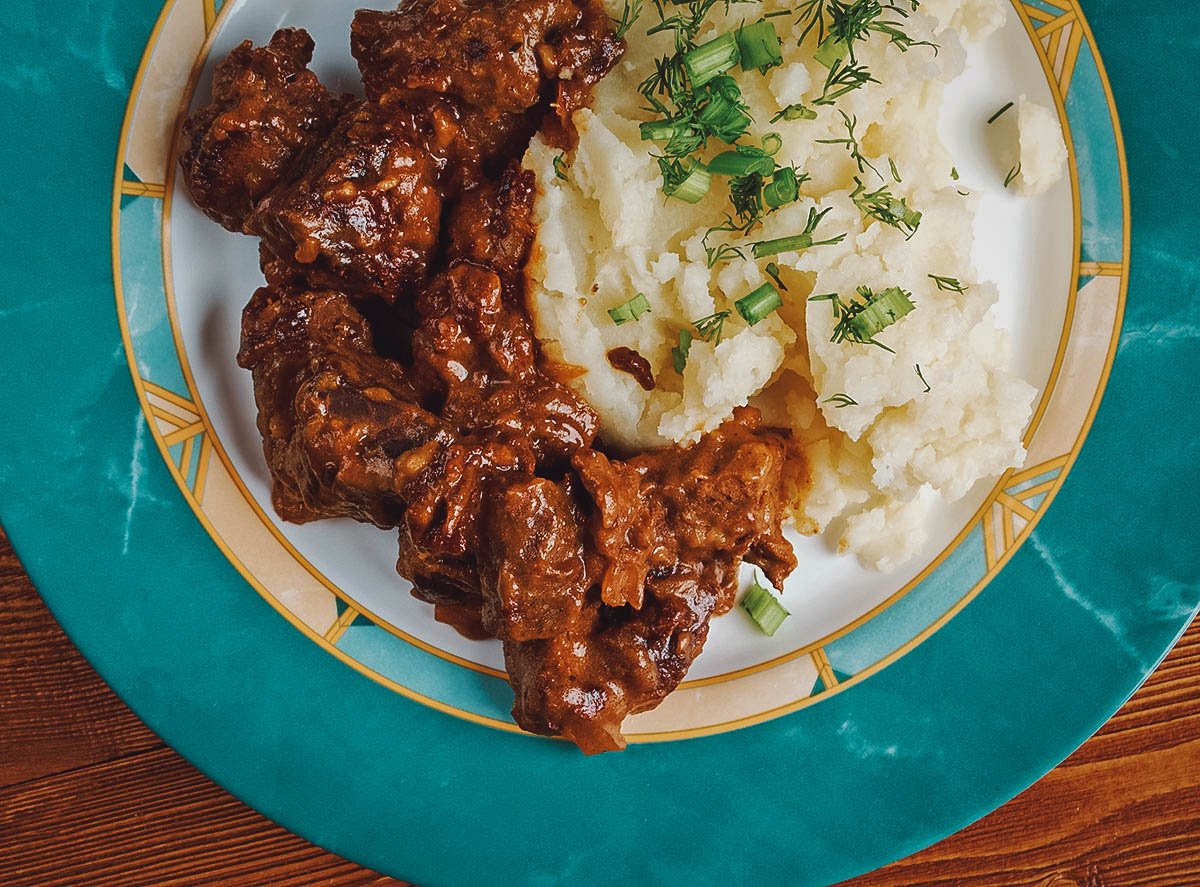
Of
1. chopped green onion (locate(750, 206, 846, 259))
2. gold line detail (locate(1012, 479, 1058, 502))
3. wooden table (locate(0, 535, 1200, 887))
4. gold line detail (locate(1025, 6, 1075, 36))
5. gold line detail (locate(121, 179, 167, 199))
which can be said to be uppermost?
gold line detail (locate(1025, 6, 1075, 36))

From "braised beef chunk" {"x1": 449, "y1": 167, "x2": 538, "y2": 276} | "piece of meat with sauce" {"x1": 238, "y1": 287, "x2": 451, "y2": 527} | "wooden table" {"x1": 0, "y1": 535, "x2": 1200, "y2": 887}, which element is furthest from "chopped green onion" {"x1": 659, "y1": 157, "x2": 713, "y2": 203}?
"wooden table" {"x1": 0, "y1": 535, "x2": 1200, "y2": 887}

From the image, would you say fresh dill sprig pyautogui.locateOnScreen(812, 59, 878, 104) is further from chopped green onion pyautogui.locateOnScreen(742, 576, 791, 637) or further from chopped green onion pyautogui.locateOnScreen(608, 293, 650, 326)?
chopped green onion pyautogui.locateOnScreen(742, 576, 791, 637)

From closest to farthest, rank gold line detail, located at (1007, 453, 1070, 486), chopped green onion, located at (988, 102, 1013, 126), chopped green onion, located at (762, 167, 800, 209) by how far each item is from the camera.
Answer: chopped green onion, located at (762, 167, 800, 209) < chopped green onion, located at (988, 102, 1013, 126) < gold line detail, located at (1007, 453, 1070, 486)

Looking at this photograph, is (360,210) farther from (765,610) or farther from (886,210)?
(765,610)

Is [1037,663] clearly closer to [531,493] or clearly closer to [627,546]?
[627,546]

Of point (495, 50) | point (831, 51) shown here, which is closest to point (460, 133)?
point (495, 50)

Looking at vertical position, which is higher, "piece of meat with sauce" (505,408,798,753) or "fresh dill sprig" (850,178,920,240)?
"fresh dill sprig" (850,178,920,240)
